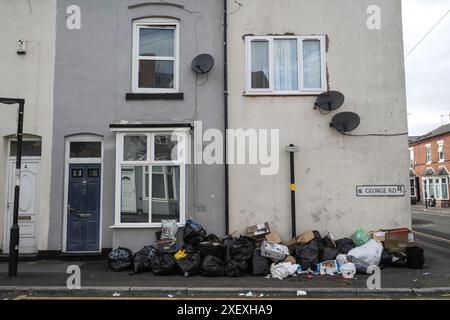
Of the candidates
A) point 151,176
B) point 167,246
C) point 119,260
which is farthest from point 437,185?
point 119,260

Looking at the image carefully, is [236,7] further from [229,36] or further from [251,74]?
[251,74]

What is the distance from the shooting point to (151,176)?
9914 millimetres

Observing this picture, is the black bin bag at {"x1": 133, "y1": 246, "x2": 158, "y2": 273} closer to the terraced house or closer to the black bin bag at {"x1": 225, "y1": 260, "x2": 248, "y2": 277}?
the terraced house

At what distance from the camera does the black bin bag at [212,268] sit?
27.8 feet

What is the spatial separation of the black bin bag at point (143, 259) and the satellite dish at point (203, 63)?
4.69 metres

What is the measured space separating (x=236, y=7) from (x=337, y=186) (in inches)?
214

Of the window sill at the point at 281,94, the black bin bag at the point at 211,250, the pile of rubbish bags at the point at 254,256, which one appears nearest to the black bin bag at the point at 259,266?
the pile of rubbish bags at the point at 254,256

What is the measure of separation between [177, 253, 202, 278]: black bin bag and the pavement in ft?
0.54

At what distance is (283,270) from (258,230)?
5.50 ft

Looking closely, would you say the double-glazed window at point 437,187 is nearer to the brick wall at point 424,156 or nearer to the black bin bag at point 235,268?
the brick wall at point 424,156

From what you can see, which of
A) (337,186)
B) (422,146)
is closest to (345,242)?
(337,186)

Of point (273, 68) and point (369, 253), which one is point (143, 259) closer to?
point (369, 253)

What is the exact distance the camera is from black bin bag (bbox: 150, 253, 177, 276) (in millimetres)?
8547

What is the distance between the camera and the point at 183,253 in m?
8.91
